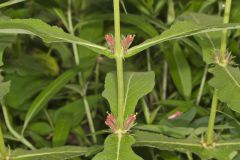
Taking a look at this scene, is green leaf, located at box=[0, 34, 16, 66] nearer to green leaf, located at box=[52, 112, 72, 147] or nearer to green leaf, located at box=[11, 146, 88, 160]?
green leaf, located at box=[11, 146, 88, 160]

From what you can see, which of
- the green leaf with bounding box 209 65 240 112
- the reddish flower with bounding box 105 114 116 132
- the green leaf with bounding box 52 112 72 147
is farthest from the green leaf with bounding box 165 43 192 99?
the reddish flower with bounding box 105 114 116 132

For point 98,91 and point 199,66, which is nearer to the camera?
point 199,66

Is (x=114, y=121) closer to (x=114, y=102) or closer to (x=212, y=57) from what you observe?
(x=114, y=102)

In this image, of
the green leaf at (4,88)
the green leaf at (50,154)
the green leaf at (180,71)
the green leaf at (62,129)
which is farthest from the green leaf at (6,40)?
the green leaf at (180,71)

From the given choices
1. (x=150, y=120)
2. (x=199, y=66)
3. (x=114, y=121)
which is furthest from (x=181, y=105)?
(x=114, y=121)

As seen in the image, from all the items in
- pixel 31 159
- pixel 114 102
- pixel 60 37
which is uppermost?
pixel 60 37

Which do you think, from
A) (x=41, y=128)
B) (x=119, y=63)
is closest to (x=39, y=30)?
(x=119, y=63)

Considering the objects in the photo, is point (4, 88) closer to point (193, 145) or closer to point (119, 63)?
point (119, 63)
